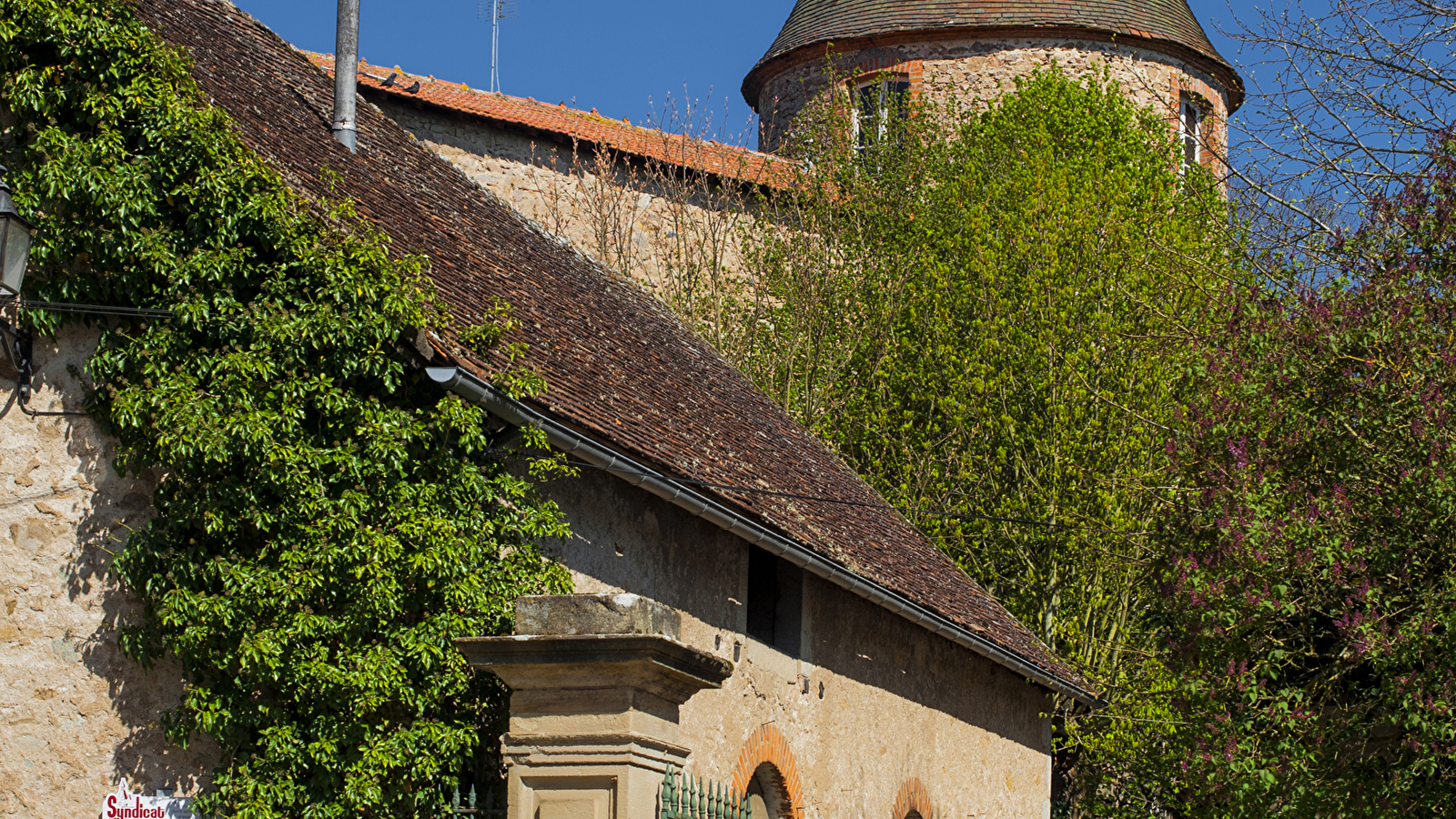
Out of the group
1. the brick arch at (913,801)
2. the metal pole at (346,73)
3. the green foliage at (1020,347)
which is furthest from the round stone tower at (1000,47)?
the metal pole at (346,73)

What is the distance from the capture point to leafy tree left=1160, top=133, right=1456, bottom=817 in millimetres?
7828

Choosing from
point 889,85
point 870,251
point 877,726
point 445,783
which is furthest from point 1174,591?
point 889,85

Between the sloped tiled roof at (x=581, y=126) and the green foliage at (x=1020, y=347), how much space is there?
93 centimetres

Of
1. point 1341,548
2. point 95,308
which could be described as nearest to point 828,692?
point 1341,548

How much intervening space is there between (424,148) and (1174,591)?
19.4 ft

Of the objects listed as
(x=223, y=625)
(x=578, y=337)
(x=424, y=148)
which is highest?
(x=424, y=148)

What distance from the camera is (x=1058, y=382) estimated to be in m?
17.1

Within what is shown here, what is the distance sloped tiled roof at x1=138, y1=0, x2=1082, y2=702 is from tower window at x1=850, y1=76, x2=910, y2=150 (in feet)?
34.1

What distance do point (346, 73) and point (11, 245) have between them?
12.8ft

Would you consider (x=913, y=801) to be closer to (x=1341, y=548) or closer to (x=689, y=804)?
(x=1341, y=548)

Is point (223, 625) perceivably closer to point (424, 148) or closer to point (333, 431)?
point (333, 431)

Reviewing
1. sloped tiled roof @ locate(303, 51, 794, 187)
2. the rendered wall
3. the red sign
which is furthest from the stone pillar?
sloped tiled roof @ locate(303, 51, 794, 187)

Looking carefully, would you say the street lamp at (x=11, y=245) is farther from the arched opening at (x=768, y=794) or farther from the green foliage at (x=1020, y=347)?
the green foliage at (x=1020, y=347)

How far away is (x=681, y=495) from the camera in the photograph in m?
8.34
